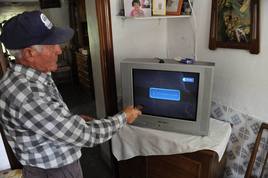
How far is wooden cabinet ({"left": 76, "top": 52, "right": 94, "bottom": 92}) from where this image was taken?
4.00 m

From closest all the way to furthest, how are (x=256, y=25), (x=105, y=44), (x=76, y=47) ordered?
(x=256, y=25), (x=105, y=44), (x=76, y=47)

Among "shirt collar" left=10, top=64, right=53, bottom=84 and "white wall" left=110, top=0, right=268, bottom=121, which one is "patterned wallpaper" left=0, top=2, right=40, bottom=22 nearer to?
"white wall" left=110, top=0, right=268, bottom=121

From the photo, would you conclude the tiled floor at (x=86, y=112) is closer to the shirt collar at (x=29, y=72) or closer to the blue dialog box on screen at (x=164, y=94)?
the blue dialog box on screen at (x=164, y=94)

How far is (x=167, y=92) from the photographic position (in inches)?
57.7

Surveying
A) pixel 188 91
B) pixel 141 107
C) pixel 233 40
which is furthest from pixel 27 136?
pixel 233 40

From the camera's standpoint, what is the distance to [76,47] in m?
4.76

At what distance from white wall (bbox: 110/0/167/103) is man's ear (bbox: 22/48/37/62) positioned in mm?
946

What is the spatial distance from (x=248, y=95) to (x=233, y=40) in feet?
1.18

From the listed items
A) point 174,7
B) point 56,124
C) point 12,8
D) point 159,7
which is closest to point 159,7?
point 159,7

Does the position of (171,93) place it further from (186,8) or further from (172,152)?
(186,8)

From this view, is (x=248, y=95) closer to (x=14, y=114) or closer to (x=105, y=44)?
(x=105, y=44)

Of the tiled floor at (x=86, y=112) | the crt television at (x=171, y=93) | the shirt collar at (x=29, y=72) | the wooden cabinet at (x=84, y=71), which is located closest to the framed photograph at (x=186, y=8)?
the crt television at (x=171, y=93)

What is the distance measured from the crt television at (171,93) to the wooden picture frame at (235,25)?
27 cm

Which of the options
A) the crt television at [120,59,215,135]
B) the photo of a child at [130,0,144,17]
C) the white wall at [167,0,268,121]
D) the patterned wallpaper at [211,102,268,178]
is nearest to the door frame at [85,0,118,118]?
the photo of a child at [130,0,144,17]
